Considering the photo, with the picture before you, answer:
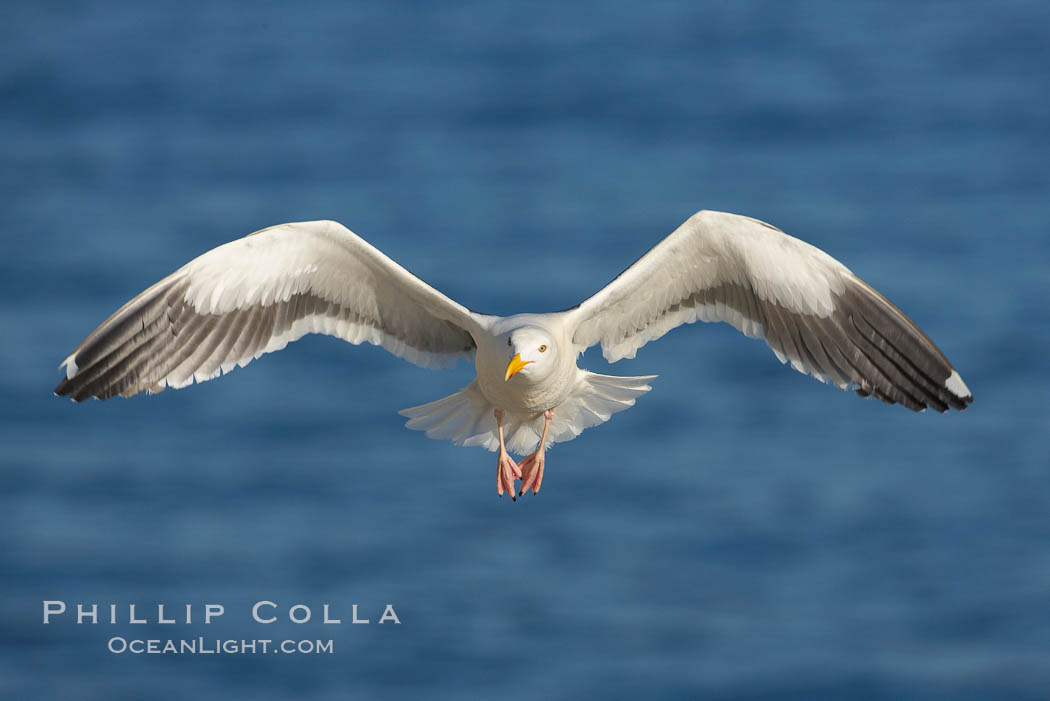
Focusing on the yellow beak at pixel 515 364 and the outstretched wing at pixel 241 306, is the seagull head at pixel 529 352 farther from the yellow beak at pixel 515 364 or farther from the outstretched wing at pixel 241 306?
the outstretched wing at pixel 241 306

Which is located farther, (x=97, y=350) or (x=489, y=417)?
(x=489, y=417)

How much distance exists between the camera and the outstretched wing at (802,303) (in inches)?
367

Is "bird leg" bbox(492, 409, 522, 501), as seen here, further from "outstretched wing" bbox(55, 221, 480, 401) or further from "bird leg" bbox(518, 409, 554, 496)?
"outstretched wing" bbox(55, 221, 480, 401)

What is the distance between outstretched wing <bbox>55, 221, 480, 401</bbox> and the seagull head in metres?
0.67

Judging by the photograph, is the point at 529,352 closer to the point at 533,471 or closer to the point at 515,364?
the point at 515,364

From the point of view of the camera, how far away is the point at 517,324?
9.09 meters

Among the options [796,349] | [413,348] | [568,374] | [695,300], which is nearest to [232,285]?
[413,348]

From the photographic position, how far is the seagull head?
876 centimetres

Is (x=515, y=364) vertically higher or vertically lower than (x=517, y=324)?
lower

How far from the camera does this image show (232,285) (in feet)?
30.9

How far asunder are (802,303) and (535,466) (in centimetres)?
211

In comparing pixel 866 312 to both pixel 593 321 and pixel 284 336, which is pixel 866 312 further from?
pixel 284 336

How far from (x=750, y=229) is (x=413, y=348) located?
2.50 meters

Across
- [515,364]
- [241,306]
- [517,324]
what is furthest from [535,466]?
[241,306]
